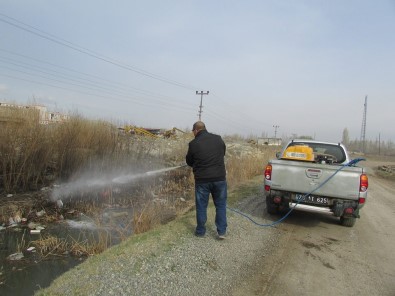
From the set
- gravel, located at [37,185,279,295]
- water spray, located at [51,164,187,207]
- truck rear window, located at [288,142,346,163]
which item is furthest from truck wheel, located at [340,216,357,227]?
water spray, located at [51,164,187,207]

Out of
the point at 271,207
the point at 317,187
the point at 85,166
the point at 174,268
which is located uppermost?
the point at 317,187

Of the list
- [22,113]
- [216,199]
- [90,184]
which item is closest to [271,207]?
[216,199]

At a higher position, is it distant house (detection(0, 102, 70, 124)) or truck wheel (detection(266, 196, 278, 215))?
distant house (detection(0, 102, 70, 124))

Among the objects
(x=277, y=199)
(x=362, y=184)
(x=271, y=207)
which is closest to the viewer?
(x=362, y=184)

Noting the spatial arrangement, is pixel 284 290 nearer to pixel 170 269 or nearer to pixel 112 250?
pixel 170 269

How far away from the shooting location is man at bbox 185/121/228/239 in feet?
19.5

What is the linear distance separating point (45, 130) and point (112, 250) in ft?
24.8

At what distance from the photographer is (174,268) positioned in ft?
15.6

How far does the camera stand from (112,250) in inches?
213

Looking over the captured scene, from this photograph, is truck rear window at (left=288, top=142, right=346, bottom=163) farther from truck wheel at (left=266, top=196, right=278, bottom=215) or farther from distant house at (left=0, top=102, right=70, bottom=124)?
distant house at (left=0, top=102, right=70, bottom=124)

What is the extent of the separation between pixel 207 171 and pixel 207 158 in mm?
229

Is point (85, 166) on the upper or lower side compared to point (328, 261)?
upper

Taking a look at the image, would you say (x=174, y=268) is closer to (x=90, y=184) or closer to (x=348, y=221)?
(x=348, y=221)

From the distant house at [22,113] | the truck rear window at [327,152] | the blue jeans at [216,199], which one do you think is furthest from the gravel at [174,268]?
the distant house at [22,113]
